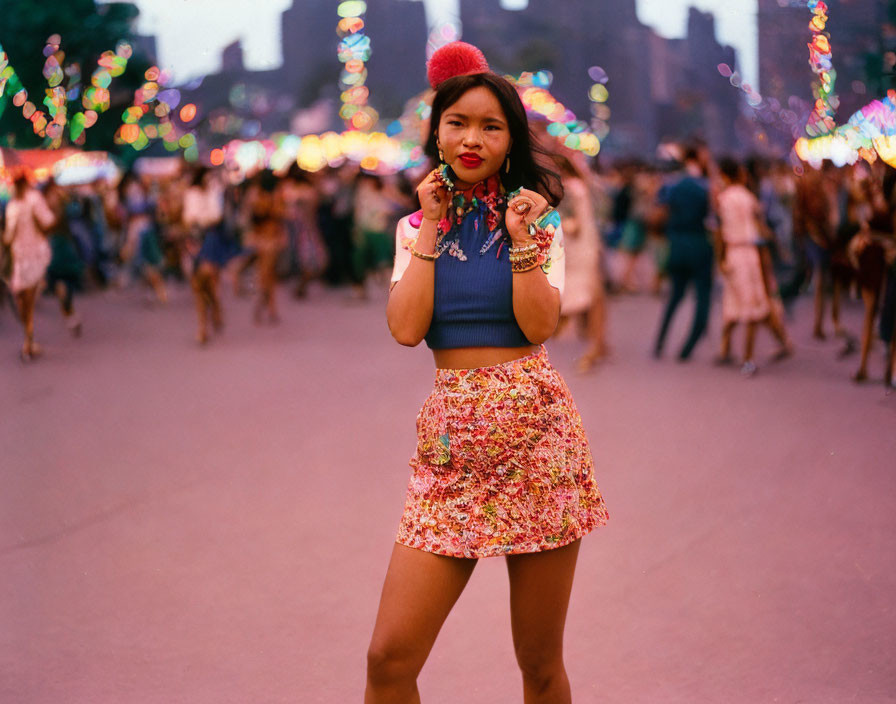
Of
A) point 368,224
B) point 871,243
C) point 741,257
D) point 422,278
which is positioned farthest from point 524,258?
point 368,224

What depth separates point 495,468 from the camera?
2555mm

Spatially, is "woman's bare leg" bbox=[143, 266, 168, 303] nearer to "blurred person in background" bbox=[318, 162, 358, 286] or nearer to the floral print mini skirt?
"blurred person in background" bbox=[318, 162, 358, 286]

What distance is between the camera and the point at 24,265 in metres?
12.6

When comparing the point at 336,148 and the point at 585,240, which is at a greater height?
the point at 336,148

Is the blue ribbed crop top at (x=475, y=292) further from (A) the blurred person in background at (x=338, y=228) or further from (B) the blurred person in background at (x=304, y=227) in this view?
Result: (A) the blurred person in background at (x=338, y=228)

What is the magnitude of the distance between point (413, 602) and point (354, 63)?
1537 inches

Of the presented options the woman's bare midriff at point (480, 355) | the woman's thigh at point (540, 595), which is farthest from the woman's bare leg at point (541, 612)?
the woman's bare midriff at point (480, 355)

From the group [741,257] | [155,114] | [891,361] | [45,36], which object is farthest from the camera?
[155,114]

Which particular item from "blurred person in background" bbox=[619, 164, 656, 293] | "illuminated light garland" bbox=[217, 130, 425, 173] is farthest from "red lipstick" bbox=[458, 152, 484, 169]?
"illuminated light garland" bbox=[217, 130, 425, 173]

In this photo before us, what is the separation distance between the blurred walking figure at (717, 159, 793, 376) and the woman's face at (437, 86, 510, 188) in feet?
26.8

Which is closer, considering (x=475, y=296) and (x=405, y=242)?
(x=475, y=296)

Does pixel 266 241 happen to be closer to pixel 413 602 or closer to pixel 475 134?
pixel 475 134

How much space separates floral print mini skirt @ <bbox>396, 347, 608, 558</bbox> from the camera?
2.54m

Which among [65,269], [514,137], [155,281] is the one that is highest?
[514,137]
